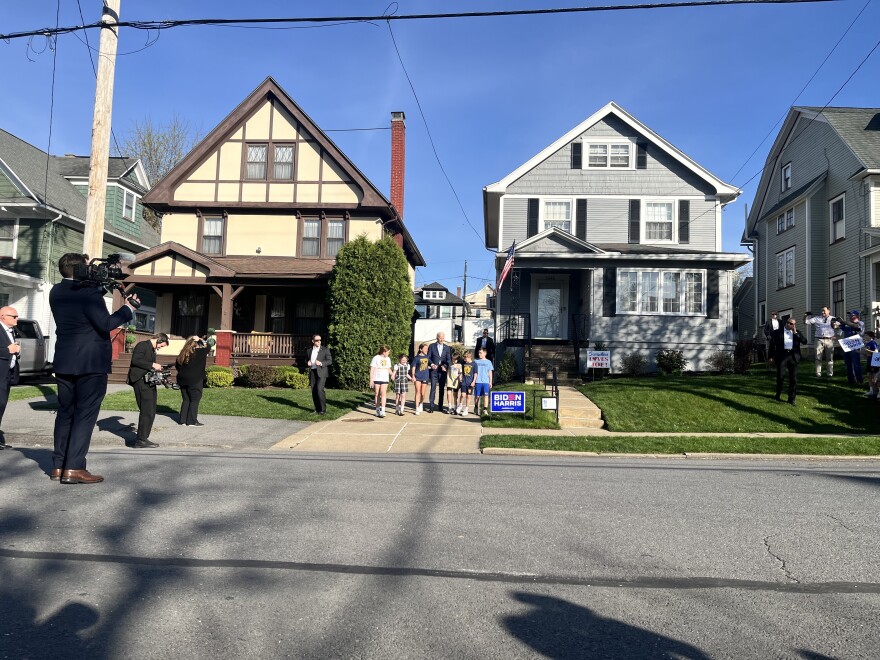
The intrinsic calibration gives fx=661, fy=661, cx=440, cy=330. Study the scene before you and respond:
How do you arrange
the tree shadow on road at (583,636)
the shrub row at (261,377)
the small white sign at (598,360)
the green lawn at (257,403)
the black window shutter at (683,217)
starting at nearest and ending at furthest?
the tree shadow on road at (583,636) < the green lawn at (257,403) < the shrub row at (261,377) < the small white sign at (598,360) < the black window shutter at (683,217)

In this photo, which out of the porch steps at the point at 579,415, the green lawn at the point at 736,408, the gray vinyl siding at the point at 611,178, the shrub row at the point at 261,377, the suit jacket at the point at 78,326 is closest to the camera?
the suit jacket at the point at 78,326

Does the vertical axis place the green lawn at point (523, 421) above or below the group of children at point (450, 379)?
below

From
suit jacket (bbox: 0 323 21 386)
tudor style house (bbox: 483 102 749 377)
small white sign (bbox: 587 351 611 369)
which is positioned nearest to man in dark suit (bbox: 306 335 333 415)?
suit jacket (bbox: 0 323 21 386)

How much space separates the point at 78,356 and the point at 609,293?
20557 millimetres

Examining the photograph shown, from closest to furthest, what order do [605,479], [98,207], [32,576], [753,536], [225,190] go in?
[32,576]
[753,536]
[605,479]
[98,207]
[225,190]

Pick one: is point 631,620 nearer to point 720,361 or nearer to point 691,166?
point 720,361

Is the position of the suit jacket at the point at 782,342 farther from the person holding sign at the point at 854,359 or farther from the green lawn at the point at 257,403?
the green lawn at the point at 257,403

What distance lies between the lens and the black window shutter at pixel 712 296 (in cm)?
2409

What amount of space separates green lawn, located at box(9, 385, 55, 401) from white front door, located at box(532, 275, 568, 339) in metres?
16.4

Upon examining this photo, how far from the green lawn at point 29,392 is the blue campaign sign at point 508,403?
11101mm

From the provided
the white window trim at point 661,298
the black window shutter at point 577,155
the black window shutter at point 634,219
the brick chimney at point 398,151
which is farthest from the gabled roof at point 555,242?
the brick chimney at point 398,151

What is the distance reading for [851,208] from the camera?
25375 millimetres

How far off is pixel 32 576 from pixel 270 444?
7583 mm

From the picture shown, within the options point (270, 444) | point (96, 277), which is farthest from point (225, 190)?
point (96, 277)
